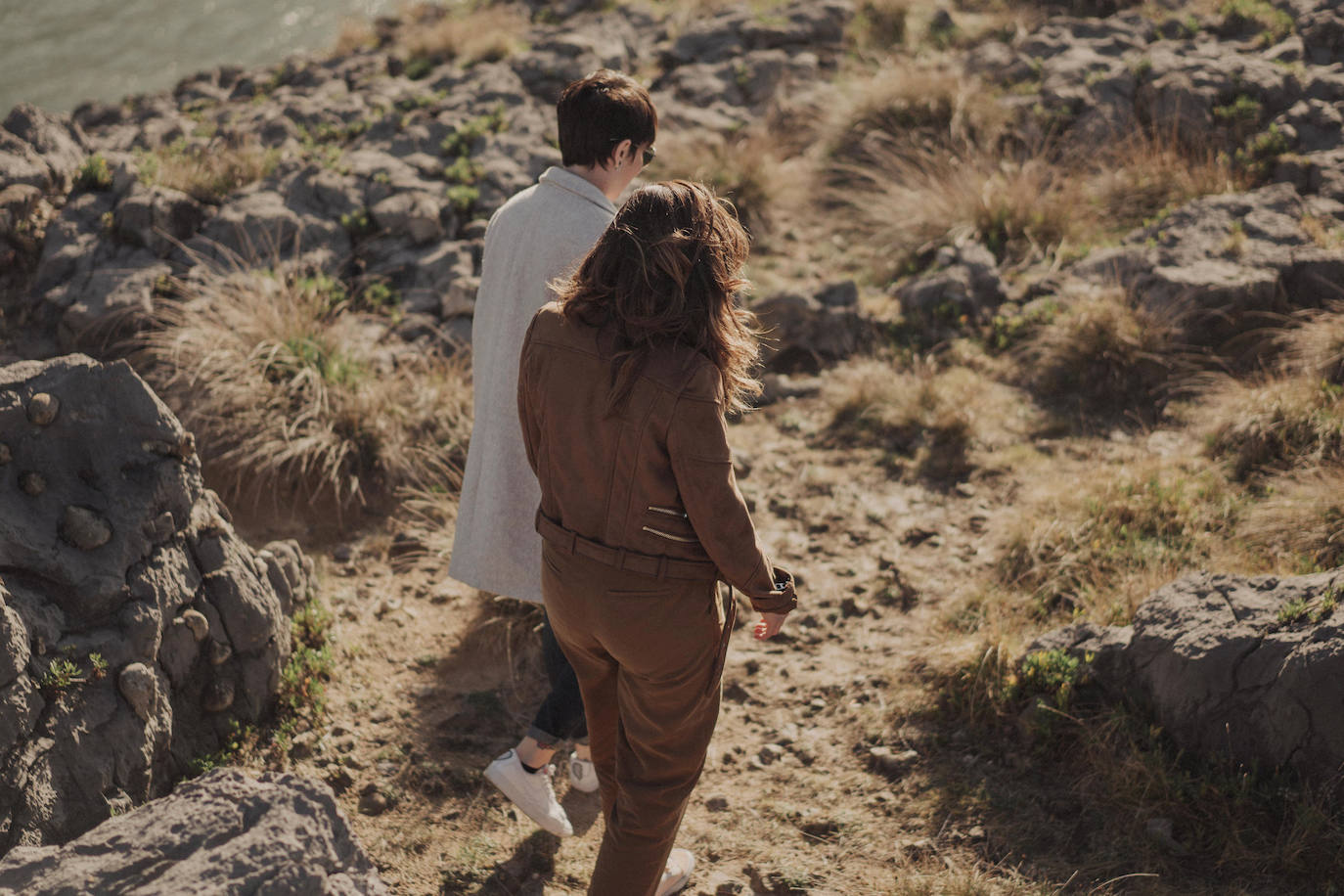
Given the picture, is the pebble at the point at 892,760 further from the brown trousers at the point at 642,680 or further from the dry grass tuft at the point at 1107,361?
the dry grass tuft at the point at 1107,361

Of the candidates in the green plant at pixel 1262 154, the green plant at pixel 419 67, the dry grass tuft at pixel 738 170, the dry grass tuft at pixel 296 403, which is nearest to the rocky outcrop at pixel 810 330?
the dry grass tuft at pixel 738 170

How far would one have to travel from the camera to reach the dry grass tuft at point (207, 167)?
22.0ft

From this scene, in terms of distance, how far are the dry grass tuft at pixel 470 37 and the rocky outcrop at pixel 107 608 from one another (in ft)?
26.4

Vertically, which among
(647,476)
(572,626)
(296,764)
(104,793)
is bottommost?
(296,764)

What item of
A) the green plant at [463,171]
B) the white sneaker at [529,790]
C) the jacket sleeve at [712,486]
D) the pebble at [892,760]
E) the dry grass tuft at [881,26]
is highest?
the dry grass tuft at [881,26]

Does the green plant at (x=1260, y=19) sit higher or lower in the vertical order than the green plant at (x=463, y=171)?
higher

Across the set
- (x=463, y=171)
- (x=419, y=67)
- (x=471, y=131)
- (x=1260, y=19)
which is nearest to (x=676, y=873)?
(x=463, y=171)

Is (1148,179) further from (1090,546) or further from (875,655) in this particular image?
(875,655)

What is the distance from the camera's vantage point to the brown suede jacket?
2059 millimetres

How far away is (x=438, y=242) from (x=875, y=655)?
4.27 metres

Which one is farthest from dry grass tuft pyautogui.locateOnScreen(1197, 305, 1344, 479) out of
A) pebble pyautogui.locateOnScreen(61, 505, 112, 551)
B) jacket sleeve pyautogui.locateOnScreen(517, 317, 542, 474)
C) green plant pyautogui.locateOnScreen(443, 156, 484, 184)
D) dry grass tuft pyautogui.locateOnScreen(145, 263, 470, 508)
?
green plant pyautogui.locateOnScreen(443, 156, 484, 184)

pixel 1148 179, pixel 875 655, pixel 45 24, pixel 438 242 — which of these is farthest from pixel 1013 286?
pixel 45 24

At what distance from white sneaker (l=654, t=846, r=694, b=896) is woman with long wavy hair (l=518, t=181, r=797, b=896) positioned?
65 cm

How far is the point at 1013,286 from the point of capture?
21.9 ft
